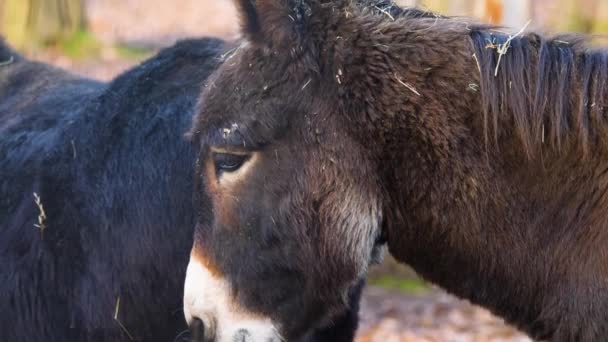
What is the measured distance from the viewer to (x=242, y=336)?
2.97m

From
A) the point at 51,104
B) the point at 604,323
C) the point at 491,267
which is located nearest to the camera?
the point at 604,323

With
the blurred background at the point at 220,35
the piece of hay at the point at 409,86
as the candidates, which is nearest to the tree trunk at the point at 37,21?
the blurred background at the point at 220,35

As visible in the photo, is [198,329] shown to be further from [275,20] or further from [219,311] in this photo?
[275,20]

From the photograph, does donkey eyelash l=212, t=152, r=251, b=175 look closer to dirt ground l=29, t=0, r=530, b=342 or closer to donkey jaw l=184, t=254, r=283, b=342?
donkey jaw l=184, t=254, r=283, b=342

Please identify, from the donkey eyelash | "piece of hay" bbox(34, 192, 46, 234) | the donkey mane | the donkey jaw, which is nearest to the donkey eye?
the donkey eyelash

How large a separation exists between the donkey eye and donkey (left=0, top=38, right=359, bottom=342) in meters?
0.49

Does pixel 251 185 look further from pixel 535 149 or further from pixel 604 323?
pixel 604 323

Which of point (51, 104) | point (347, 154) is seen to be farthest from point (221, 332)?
point (51, 104)

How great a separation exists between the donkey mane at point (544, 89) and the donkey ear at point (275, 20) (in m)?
0.60

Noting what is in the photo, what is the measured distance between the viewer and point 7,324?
3543 mm

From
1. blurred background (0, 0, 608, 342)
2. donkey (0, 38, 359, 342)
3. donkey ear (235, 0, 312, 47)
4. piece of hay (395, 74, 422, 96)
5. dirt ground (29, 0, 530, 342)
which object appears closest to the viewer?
piece of hay (395, 74, 422, 96)

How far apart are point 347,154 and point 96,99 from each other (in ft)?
4.73

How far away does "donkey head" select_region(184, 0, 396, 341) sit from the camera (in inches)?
113

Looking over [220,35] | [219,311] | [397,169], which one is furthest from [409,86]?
[220,35]
